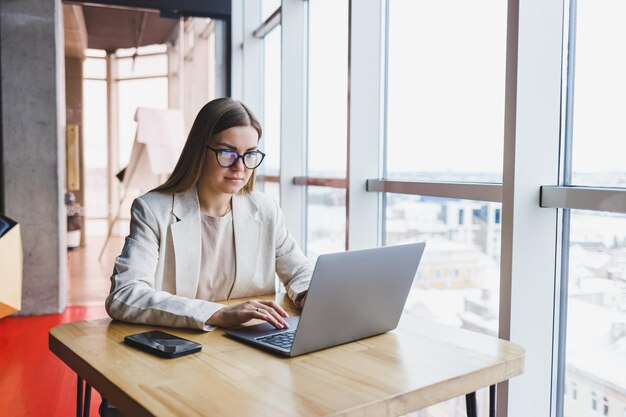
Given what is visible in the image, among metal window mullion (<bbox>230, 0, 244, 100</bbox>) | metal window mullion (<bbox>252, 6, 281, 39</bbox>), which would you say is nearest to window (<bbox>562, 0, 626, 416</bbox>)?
metal window mullion (<bbox>252, 6, 281, 39</bbox>)

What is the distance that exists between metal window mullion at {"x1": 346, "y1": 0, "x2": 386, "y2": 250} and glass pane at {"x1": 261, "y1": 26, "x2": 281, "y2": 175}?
1.66m

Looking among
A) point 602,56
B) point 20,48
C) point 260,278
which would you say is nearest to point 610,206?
point 602,56

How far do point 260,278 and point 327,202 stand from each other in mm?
1854

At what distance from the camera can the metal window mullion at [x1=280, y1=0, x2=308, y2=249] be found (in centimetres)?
402

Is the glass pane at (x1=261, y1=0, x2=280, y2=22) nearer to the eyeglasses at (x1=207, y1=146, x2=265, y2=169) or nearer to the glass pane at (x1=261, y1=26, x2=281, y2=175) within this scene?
the glass pane at (x1=261, y1=26, x2=281, y2=175)

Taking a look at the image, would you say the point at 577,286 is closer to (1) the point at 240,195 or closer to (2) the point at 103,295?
(1) the point at 240,195

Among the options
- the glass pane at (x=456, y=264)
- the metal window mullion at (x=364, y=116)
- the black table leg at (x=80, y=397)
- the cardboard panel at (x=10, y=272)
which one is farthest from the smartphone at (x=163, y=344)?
the cardboard panel at (x=10, y=272)

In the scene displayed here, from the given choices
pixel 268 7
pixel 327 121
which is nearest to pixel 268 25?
pixel 268 7

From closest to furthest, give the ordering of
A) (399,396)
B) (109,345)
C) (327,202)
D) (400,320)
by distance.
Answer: (399,396)
(109,345)
(400,320)
(327,202)

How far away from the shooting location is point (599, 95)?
5.67 feet

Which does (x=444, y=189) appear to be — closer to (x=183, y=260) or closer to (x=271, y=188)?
(x=183, y=260)

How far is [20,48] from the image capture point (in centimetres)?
436

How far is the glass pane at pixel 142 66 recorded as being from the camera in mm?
5027

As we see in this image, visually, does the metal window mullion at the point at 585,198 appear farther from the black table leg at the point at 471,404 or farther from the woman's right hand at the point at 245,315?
the woman's right hand at the point at 245,315
